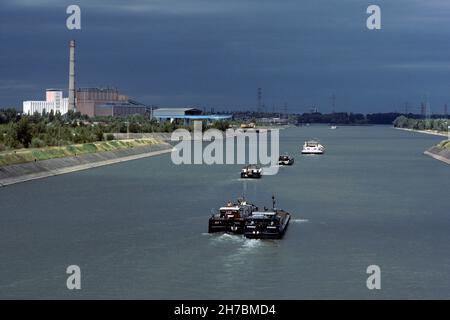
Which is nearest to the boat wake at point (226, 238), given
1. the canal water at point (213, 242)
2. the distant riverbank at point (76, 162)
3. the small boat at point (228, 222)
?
the canal water at point (213, 242)

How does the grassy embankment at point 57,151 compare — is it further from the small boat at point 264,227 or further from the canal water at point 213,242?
the small boat at point 264,227

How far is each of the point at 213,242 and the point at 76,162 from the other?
4763 cm

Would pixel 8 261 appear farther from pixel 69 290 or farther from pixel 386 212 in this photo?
pixel 386 212

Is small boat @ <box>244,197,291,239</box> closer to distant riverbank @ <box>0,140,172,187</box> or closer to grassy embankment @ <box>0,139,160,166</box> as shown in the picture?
distant riverbank @ <box>0,140,172,187</box>

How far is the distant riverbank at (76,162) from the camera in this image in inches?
2502

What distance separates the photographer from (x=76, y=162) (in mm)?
80062

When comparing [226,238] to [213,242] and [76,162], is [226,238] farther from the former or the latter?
[76,162]

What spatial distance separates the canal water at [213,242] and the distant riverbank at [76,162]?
229cm

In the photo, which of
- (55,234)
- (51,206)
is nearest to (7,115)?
(51,206)

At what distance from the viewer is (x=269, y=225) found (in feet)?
119

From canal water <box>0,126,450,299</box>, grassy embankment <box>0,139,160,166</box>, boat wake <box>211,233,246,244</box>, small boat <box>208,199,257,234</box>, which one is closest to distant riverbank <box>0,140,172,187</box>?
grassy embankment <box>0,139,160,166</box>

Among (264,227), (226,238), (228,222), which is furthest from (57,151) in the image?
(264,227)
